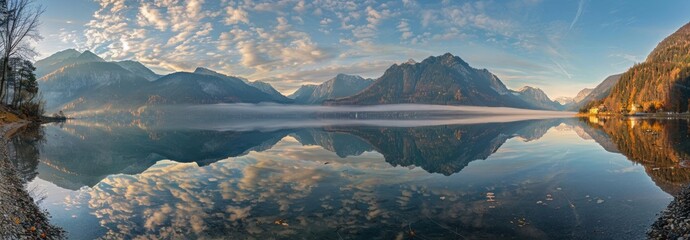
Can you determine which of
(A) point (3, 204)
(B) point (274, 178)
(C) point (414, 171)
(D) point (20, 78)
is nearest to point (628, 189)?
(C) point (414, 171)

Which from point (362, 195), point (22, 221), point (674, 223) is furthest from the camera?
point (362, 195)

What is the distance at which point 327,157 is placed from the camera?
4856 cm

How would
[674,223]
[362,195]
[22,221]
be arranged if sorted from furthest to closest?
[362,195]
[674,223]
[22,221]

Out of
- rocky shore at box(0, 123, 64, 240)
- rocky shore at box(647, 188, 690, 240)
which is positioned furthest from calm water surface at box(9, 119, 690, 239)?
rocky shore at box(0, 123, 64, 240)

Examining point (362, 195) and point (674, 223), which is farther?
point (362, 195)

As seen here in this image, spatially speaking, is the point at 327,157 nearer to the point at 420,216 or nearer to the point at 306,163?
the point at 306,163

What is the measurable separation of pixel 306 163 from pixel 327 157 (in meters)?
6.01

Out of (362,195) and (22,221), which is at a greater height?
(22,221)

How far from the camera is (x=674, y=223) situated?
59.9ft

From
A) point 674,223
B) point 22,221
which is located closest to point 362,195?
point 674,223

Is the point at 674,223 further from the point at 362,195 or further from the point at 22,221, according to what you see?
the point at 22,221

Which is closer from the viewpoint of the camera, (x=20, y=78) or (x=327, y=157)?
(x=327, y=157)

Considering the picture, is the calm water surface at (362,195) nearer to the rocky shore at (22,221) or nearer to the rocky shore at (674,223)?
the rocky shore at (674,223)

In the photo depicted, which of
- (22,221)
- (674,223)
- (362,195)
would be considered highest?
(22,221)
